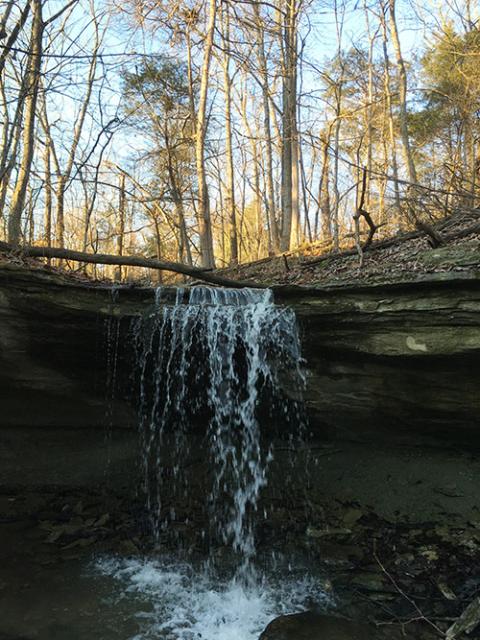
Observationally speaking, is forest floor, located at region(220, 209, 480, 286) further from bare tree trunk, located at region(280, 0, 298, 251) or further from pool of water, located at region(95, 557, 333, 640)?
pool of water, located at region(95, 557, 333, 640)

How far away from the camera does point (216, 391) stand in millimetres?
5672

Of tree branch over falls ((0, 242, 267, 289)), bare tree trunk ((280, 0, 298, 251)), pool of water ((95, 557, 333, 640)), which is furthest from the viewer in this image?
bare tree trunk ((280, 0, 298, 251))

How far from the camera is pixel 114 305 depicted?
5.44 meters

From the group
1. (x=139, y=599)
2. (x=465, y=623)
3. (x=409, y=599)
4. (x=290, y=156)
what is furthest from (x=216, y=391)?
(x=290, y=156)

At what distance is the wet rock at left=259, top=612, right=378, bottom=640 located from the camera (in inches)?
137

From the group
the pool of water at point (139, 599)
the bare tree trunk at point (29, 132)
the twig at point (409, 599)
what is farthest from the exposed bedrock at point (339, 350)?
the bare tree trunk at point (29, 132)

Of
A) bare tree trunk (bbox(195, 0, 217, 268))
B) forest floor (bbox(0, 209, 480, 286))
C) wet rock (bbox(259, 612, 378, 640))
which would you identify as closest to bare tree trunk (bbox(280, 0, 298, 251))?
bare tree trunk (bbox(195, 0, 217, 268))

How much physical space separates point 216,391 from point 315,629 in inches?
108

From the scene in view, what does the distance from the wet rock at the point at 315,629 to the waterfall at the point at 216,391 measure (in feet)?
3.79

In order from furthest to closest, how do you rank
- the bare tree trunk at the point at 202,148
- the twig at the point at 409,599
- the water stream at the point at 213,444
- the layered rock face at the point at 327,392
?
the bare tree trunk at the point at 202,148 → the layered rock face at the point at 327,392 → the water stream at the point at 213,444 → the twig at the point at 409,599

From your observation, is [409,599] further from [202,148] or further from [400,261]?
[202,148]

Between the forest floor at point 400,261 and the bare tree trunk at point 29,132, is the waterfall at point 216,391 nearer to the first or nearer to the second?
the forest floor at point 400,261

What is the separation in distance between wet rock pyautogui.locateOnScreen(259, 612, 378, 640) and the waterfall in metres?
1.16

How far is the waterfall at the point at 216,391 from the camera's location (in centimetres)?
532
